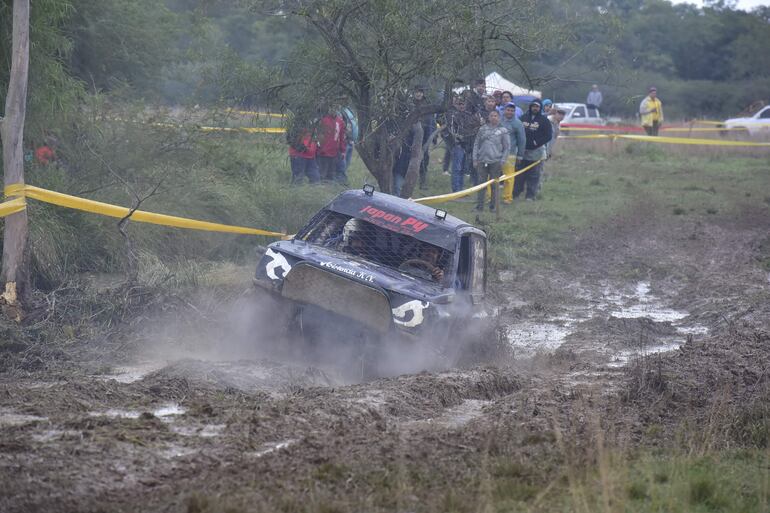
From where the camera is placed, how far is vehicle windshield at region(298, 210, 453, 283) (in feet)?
31.3

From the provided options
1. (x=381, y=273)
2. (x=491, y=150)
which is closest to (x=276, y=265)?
(x=381, y=273)

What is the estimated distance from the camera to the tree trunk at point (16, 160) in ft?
31.0

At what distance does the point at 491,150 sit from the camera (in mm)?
18938

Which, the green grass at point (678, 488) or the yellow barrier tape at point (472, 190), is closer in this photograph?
the green grass at point (678, 488)

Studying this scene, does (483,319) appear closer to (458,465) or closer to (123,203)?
(458,465)

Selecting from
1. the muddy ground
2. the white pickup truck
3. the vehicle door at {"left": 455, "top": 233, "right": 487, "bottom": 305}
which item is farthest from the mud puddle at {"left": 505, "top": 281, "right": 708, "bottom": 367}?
the white pickup truck

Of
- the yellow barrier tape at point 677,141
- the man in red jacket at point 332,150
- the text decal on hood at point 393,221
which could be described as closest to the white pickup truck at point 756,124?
the yellow barrier tape at point 677,141

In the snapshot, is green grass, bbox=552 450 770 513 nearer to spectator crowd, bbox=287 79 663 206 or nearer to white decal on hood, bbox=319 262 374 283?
white decal on hood, bbox=319 262 374 283

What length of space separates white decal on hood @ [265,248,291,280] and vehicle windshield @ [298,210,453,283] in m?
0.75

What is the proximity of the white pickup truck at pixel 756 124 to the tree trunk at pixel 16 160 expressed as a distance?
31727 millimetres

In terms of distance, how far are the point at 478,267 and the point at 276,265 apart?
7.43 feet

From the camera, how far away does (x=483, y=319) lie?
33.0 ft

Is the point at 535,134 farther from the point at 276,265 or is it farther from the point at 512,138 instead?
the point at 276,265

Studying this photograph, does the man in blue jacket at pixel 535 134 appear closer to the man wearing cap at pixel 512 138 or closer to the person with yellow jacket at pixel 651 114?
the man wearing cap at pixel 512 138
